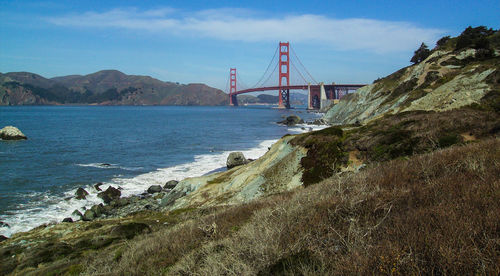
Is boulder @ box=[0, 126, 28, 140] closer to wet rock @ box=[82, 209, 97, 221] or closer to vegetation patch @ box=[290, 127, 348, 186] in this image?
wet rock @ box=[82, 209, 97, 221]

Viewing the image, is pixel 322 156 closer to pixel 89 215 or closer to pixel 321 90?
pixel 89 215

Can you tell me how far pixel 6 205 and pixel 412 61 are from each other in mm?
62898

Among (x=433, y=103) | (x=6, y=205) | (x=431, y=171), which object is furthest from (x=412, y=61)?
(x=6, y=205)

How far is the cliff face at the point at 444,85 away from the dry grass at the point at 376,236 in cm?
1595

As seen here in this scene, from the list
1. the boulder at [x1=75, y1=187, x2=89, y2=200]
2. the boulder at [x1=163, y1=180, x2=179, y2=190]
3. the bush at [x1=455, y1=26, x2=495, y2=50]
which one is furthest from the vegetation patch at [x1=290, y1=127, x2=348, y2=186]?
the bush at [x1=455, y1=26, x2=495, y2=50]

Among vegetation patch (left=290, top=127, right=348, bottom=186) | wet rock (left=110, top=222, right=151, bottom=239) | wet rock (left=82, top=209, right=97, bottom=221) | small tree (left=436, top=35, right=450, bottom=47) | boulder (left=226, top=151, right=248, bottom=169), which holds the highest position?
small tree (left=436, top=35, right=450, bottom=47)

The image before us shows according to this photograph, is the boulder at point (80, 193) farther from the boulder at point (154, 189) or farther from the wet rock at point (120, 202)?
the boulder at point (154, 189)

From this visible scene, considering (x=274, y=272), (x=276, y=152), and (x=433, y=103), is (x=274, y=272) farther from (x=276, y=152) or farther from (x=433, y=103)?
(x=433, y=103)

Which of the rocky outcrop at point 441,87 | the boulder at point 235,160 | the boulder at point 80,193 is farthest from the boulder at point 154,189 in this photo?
the rocky outcrop at point 441,87

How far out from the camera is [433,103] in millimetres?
22281

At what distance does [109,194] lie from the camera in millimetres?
21078

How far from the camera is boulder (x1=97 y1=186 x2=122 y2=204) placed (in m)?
20.5

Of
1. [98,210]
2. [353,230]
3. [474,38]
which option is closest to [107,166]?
[98,210]

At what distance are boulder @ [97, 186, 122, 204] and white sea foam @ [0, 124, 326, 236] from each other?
14.9 inches
